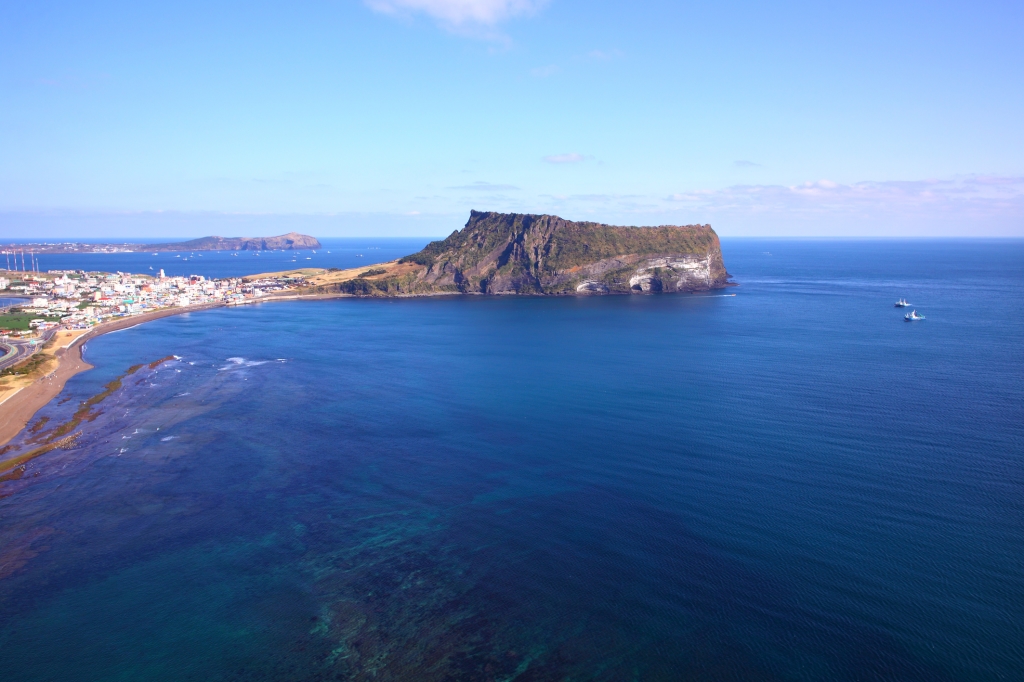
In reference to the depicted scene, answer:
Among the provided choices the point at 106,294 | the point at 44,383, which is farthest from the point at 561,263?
the point at 44,383

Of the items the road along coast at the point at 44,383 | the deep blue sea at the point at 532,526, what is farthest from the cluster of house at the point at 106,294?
the deep blue sea at the point at 532,526

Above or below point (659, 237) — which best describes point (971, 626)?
below

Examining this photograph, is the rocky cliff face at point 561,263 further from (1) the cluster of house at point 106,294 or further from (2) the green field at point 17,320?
(2) the green field at point 17,320

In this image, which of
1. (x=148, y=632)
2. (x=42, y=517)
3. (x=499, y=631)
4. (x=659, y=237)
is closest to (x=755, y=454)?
(x=499, y=631)

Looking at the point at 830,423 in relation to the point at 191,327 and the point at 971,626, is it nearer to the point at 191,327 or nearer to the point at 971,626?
the point at 971,626

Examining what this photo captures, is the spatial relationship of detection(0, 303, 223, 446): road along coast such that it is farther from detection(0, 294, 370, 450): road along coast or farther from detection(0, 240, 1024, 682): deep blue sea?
detection(0, 240, 1024, 682): deep blue sea
